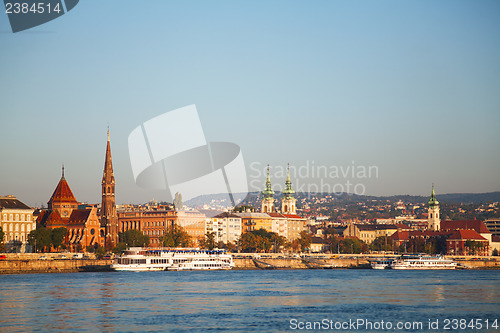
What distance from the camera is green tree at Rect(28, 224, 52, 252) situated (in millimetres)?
102000

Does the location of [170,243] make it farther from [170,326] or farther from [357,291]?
[170,326]

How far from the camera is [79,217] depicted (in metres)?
125

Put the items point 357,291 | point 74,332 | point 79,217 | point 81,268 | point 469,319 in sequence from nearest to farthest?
point 74,332, point 469,319, point 357,291, point 81,268, point 79,217

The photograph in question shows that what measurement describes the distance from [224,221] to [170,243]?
37.3 metres

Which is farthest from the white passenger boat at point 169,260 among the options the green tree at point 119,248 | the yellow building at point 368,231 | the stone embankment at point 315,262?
the yellow building at point 368,231

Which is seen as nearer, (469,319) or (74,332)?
(74,332)

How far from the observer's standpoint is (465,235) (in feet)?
482

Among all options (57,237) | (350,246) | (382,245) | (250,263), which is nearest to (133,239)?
(57,237)

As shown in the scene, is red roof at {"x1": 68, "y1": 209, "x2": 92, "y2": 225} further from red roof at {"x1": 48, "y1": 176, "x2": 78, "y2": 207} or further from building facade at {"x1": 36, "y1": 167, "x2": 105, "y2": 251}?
red roof at {"x1": 48, "y1": 176, "x2": 78, "y2": 207}

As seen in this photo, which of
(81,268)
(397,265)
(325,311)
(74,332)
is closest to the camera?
(74,332)

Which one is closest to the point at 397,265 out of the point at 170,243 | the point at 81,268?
the point at 170,243

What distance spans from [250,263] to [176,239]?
18.4 meters

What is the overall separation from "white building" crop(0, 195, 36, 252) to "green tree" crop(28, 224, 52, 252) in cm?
342

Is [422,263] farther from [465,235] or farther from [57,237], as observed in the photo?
[57,237]
